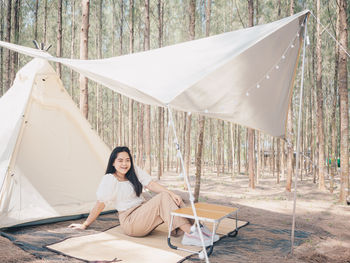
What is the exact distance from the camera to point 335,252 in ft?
9.19

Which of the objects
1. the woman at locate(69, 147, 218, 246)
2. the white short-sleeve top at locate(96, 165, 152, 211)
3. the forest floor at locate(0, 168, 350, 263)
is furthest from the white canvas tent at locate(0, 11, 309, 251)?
the forest floor at locate(0, 168, 350, 263)

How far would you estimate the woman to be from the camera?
2.76 m

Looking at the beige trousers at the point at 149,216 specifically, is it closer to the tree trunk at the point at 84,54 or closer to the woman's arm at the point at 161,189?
the woman's arm at the point at 161,189

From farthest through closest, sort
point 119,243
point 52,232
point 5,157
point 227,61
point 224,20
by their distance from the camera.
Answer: point 224,20
point 5,157
point 52,232
point 119,243
point 227,61

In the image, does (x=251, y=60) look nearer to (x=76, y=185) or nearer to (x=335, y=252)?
(x=335, y=252)

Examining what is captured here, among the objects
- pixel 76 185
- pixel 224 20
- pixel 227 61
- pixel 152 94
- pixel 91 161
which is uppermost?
pixel 224 20

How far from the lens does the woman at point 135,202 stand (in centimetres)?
276

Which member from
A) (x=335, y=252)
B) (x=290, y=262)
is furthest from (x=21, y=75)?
(x=335, y=252)

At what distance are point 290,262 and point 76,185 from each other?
8.76 feet

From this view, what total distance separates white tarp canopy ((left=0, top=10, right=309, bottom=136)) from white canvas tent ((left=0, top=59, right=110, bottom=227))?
1.83 ft

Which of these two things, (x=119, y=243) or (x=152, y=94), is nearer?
(x=152, y=94)

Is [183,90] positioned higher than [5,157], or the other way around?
[183,90]

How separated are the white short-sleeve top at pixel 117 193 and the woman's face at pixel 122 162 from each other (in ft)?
0.32

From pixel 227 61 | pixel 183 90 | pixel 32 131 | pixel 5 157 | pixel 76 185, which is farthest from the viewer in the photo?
pixel 76 185
